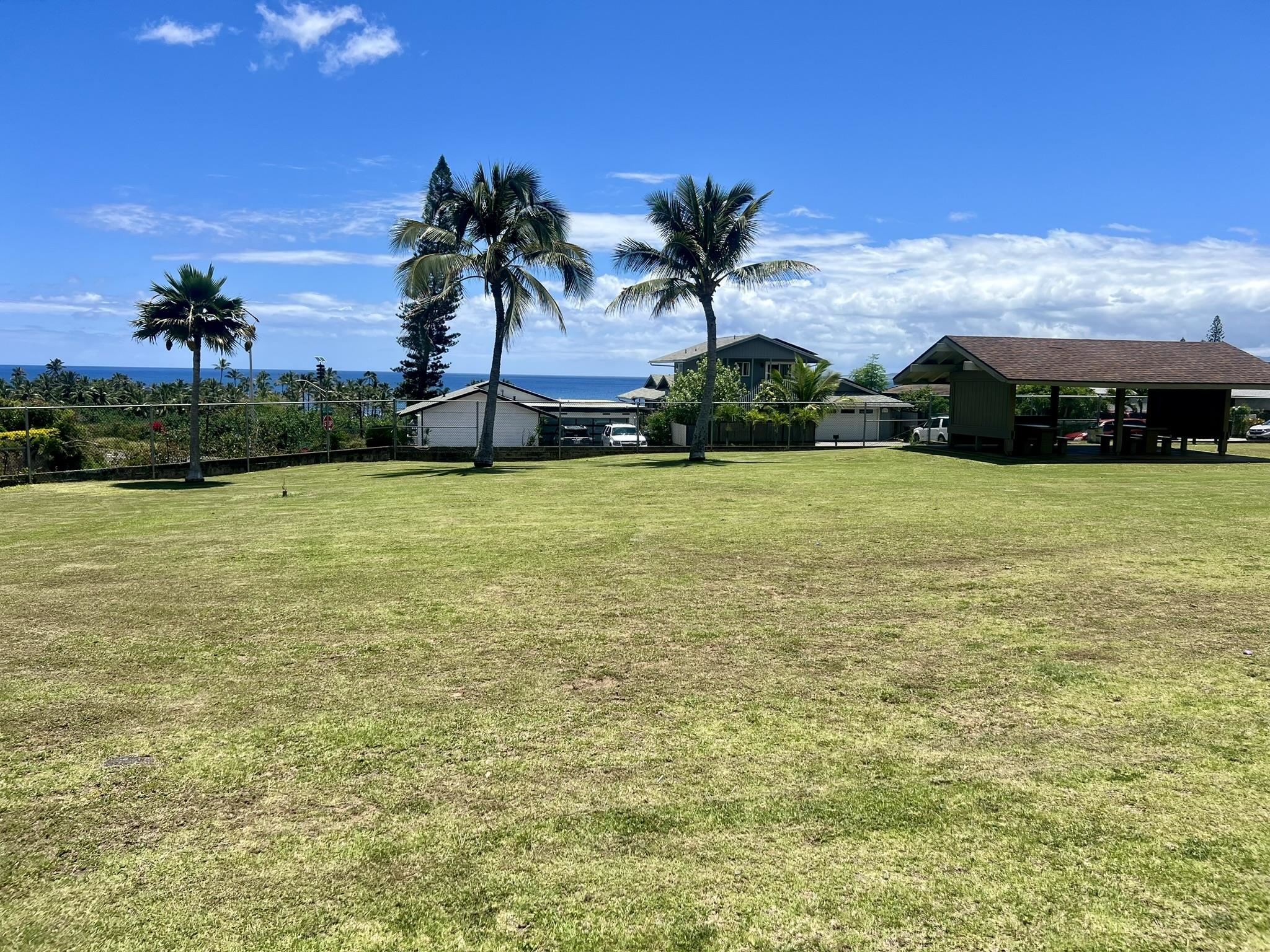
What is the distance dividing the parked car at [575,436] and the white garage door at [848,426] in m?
15.3

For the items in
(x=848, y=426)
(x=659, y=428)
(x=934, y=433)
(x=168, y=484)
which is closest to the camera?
(x=168, y=484)

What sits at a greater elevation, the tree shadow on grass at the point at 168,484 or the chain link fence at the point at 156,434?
the chain link fence at the point at 156,434

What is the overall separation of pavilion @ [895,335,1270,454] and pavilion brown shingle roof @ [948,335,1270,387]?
4 cm

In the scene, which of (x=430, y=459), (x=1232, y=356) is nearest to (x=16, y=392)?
(x=430, y=459)

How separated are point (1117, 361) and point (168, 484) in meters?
27.4

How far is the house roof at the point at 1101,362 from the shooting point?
26.4m

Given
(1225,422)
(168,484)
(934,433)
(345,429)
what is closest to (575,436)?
(345,429)

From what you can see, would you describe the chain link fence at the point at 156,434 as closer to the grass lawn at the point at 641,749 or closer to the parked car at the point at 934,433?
the grass lawn at the point at 641,749

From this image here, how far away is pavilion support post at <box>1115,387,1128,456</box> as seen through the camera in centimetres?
2759

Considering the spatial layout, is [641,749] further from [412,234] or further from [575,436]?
[575,436]

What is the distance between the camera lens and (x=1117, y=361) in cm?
2841

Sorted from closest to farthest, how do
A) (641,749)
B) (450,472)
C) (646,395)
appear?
(641,749)
(450,472)
(646,395)

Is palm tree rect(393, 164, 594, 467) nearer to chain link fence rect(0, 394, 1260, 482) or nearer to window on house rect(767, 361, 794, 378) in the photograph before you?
chain link fence rect(0, 394, 1260, 482)

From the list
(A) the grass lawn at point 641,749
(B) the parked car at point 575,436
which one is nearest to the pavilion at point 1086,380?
(B) the parked car at point 575,436
